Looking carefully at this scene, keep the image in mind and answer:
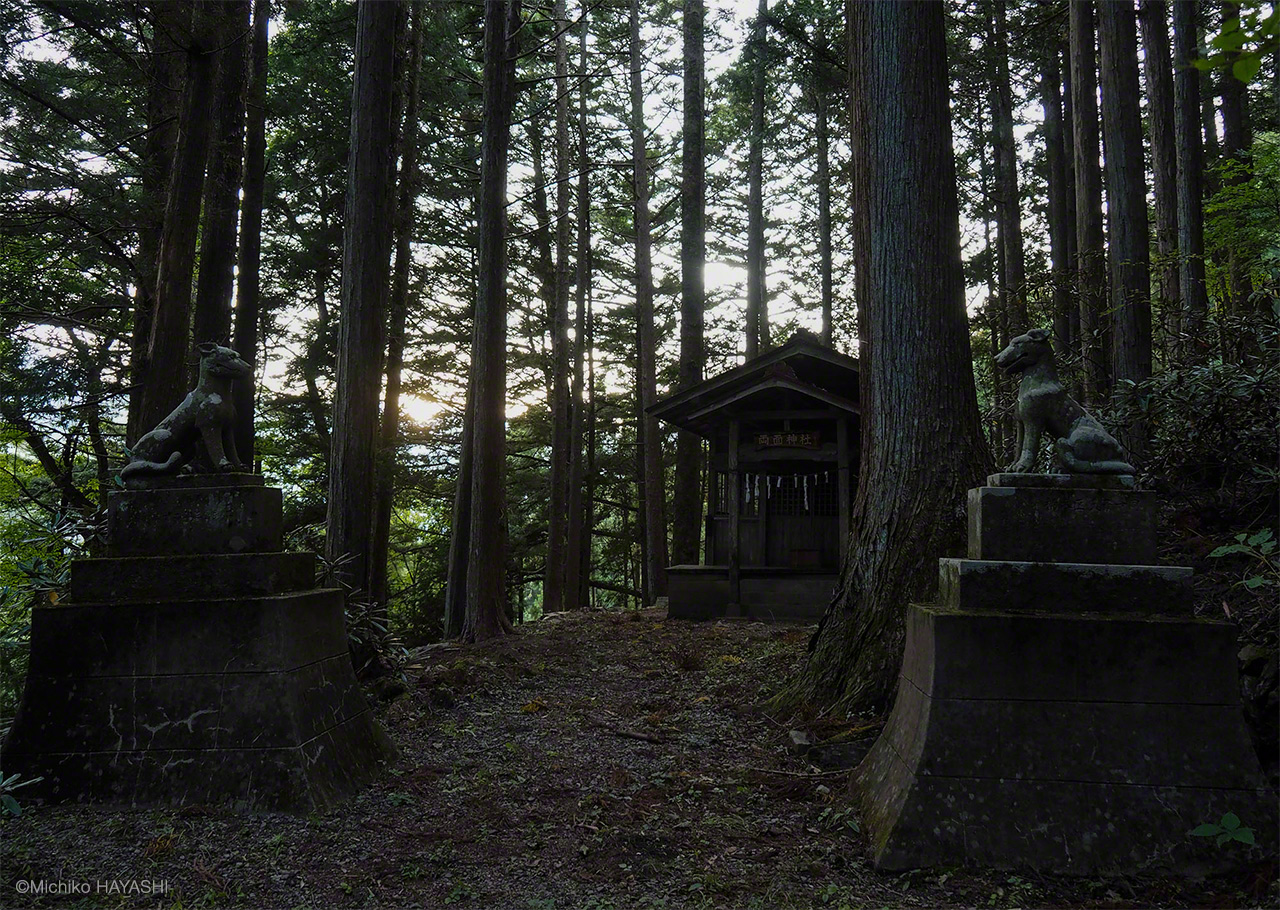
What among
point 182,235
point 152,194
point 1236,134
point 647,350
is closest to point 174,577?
point 182,235

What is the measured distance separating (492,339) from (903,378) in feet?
19.7

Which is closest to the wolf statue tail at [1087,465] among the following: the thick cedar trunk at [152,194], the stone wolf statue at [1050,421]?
the stone wolf statue at [1050,421]

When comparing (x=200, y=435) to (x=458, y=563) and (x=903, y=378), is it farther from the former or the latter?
(x=458, y=563)

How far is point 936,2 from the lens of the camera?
5.54 metres

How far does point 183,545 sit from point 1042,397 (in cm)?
477

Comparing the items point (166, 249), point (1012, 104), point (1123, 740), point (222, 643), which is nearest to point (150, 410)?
point (166, 249)

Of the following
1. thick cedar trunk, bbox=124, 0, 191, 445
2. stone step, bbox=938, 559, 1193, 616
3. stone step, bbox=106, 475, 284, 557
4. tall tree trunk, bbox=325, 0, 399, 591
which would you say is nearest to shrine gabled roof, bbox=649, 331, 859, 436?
tall tree trunk, bbox=325, 0, 399, 591

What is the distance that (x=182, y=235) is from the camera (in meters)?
7.89

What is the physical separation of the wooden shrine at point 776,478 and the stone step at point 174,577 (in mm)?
8674

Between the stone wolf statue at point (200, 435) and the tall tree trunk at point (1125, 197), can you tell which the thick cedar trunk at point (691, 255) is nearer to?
the tall tree trunk at point (1125, 197)

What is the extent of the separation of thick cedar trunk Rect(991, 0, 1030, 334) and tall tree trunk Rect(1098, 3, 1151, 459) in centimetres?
527

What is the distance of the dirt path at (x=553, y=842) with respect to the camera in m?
3.12

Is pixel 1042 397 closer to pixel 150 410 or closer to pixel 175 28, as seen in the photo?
pixel 150 410

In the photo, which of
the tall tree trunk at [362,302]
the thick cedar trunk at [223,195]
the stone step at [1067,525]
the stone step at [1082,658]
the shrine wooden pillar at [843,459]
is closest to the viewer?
the stone step at [1082,658]
